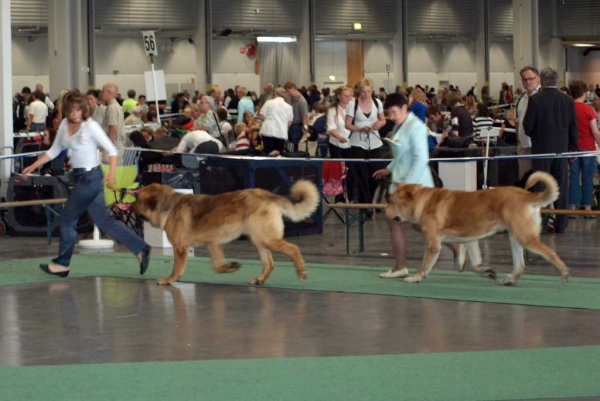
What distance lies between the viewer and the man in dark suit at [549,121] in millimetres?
11156

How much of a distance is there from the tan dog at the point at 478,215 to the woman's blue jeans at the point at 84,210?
2275 millimetres

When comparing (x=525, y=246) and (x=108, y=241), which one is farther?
(x=108, y=241)

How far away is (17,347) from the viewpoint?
648cm

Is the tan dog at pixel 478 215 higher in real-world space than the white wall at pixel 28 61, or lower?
lower

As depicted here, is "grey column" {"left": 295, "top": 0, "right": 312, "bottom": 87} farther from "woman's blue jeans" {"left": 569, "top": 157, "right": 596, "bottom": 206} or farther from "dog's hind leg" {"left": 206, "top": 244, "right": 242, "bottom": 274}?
"dog's hind leg" {"left": 206, "top": 244, "right": 242, "bottom": 274}

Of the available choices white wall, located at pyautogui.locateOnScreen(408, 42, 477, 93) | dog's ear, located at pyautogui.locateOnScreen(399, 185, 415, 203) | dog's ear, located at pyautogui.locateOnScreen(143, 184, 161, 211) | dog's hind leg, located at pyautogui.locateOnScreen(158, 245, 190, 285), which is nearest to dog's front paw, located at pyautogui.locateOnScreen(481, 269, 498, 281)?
dog's ear, located at pyautogui.locateOnScreen(399, 185, 415, 203)

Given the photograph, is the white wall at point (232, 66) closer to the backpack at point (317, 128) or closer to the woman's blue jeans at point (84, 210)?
the backpack at point (317, 128)

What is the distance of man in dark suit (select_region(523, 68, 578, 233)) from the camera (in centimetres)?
1116

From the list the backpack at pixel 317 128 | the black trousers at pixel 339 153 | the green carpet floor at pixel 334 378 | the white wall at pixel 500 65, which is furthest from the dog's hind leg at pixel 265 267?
the white wall at pixel 500 65

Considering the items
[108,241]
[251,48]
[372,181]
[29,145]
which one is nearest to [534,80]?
[372,181]

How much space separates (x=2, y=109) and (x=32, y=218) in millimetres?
2083

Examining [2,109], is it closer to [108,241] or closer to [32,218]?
[32,218]

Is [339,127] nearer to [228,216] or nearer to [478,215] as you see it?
[228,216]

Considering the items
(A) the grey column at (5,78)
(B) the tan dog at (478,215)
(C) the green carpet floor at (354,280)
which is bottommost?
(C) the green carpet floor at (354,280)
